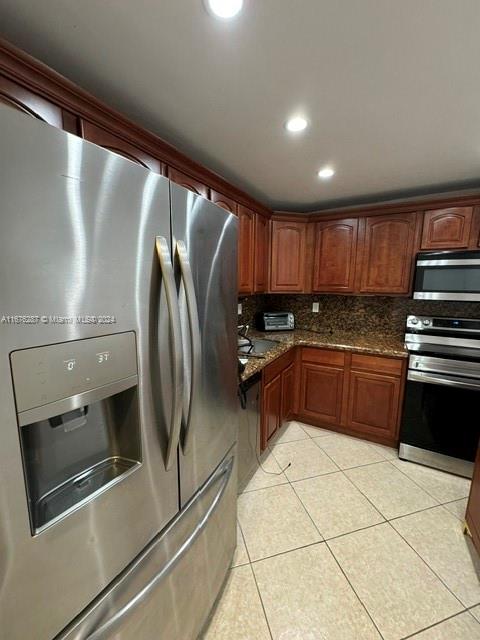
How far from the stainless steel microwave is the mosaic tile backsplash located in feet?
1.48

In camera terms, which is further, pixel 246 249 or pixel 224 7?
pixel 246 249

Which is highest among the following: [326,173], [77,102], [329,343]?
[326,173]

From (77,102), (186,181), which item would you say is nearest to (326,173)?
(186,181)

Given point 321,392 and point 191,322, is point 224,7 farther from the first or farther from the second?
point 321,392

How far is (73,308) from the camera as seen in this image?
57 cm

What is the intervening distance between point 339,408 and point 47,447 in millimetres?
2584

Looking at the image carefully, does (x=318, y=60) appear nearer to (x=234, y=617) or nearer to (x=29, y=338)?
(x=29, y=338)

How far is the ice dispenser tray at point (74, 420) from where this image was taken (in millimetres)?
522

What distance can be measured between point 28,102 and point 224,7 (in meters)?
0.78

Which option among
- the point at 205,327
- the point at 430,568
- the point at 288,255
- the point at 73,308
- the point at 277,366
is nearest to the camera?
the point at 73,308

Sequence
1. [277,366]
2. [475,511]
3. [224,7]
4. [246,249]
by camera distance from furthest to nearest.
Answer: [246,249] → [277,366] → [475,511] → [224,7]

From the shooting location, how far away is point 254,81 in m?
1.21

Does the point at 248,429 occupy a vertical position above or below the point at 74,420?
below

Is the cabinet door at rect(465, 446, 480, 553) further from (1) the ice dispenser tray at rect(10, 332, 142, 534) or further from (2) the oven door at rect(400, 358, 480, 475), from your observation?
(1) the ice dispenser tray at rect(10, 332, 142, 534)
